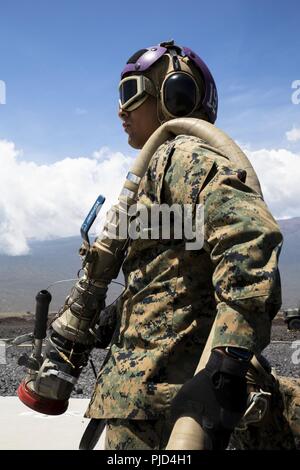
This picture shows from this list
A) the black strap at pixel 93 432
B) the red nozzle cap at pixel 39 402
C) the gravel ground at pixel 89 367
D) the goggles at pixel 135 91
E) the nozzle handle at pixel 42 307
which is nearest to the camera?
the black strap at pixel 93 432

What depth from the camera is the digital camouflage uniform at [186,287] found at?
5.92 feet

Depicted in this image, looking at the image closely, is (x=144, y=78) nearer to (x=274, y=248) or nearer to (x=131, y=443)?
(x=274, y=248)

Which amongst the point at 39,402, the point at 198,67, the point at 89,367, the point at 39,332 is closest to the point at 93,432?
the point at 39,402

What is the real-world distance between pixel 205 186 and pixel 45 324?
3.94ft

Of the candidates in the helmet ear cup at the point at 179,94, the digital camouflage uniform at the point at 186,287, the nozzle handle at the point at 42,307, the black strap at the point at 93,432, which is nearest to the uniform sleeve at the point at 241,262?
the digital camouflage uniform at the point at 186,287

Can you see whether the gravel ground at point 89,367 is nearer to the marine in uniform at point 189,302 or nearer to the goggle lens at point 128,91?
the goggle lens at point 128,91

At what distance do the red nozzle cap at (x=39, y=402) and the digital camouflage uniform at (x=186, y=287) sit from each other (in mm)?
330

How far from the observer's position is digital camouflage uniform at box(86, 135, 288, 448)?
5.92ft

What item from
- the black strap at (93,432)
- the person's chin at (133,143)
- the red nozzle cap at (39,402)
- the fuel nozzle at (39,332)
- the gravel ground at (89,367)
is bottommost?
the gravel ground at (89,367)

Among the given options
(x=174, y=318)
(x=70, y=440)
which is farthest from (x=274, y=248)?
(x=70, y=440)

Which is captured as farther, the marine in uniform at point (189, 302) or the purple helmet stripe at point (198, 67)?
the purple helmet stripe at point (198, 67)

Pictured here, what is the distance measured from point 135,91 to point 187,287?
3.38 feet

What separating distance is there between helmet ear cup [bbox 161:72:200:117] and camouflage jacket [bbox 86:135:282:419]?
1.27ft

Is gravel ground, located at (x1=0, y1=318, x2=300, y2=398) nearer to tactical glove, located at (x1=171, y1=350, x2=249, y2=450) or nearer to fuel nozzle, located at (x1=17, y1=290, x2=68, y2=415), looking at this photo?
fuel nozzle, located at (x1=17, y1=290, x2=68, y2=415)
